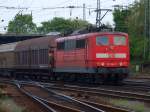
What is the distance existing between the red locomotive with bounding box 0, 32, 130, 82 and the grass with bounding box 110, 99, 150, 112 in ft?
29.5

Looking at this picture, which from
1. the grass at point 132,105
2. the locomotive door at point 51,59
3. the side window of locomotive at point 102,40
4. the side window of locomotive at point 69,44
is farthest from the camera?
the locomotive door at point 51,59

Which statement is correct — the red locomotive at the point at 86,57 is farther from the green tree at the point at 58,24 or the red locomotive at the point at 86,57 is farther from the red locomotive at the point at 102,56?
the green tree at the point at 58,24

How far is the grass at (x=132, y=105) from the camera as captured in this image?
1652 centimetres

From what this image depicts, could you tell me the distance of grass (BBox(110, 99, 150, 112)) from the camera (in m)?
16.5

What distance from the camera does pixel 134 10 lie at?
7775cm

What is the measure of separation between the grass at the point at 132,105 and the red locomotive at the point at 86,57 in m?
8.98

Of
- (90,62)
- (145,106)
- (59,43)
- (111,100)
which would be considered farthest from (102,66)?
(145,106)

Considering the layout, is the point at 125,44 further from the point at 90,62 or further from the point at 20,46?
the point at 20,46

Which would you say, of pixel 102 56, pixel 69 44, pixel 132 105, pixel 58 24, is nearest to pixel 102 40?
pixel 102 56

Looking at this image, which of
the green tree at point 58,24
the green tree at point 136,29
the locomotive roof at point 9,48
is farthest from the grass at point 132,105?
the green tree at point 58,24

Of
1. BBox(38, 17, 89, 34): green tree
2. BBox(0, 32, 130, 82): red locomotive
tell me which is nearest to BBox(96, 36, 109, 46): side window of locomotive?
BBox(0, 32, 130, 82): red locomotive

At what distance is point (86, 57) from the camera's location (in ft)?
96.6

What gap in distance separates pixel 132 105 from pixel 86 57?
38.3 ft

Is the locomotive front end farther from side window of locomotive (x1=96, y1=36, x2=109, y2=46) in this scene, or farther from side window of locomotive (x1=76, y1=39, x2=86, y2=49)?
side window of locomotive (x1=76, y1=39, x2=86, y2=49)
